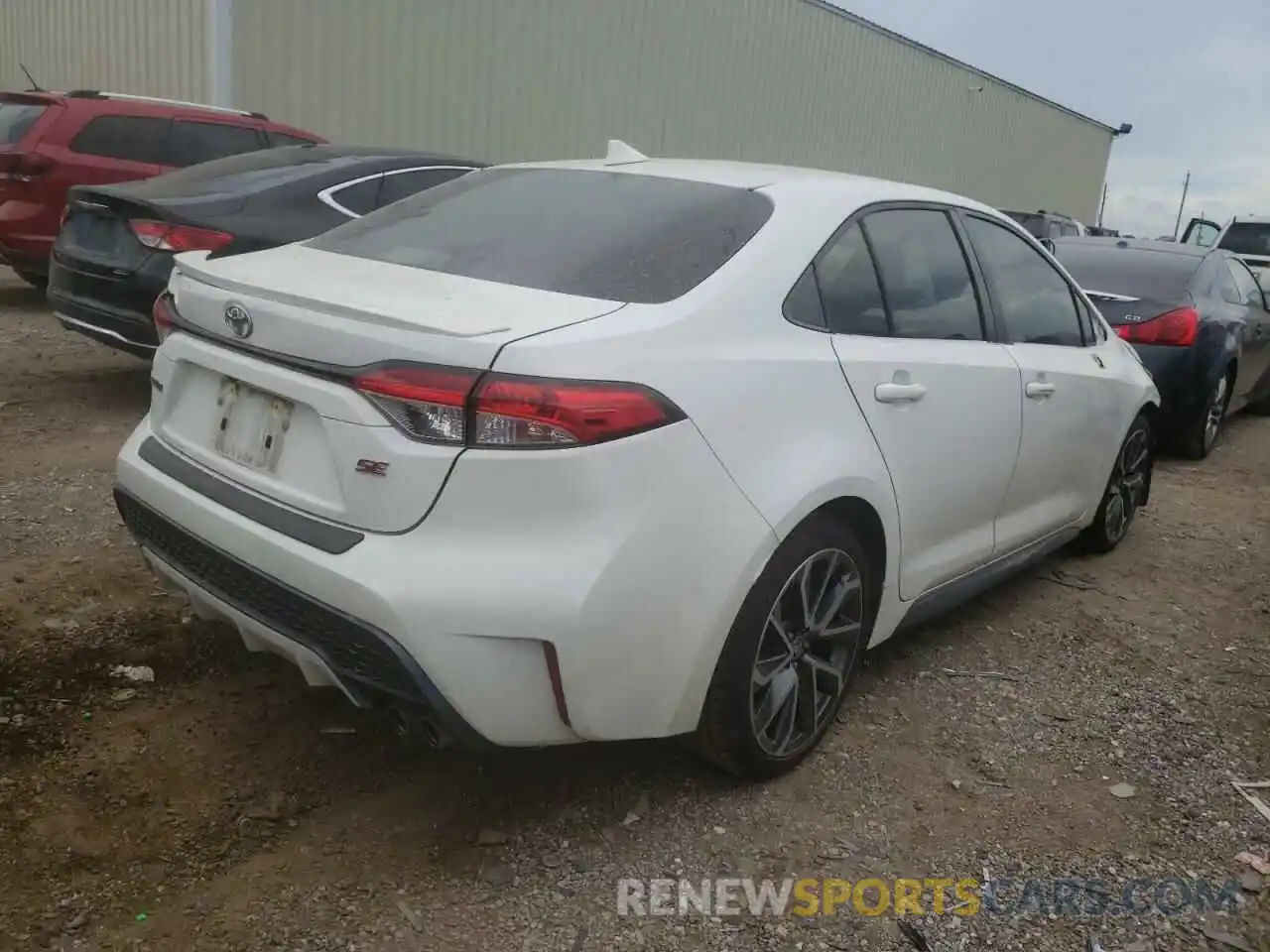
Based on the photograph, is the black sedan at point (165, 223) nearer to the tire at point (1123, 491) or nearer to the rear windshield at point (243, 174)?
the rear windshield at point (243, 174)

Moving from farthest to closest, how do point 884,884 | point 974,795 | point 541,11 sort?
1. point 541,11
2. point 974,795
3. point 884,884

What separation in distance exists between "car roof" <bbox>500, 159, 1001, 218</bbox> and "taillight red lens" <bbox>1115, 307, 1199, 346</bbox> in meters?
3.62

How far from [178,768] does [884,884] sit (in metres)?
1.73

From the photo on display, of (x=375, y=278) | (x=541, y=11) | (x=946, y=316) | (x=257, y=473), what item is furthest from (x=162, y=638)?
(x=541, y=11)

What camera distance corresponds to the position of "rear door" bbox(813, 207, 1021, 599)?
2.98 m

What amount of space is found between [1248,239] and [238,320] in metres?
15.8

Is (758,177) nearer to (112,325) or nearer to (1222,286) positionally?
(112,325)

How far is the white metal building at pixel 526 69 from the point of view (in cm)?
1188

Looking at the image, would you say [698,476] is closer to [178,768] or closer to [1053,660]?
[178,768]

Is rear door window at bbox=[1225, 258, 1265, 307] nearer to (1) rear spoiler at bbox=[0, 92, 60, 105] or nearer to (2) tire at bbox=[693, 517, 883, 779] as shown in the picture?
(2) tire at bbox=[693, 517, 883, 779]

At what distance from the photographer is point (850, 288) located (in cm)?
302

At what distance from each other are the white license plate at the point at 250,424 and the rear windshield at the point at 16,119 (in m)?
6.75

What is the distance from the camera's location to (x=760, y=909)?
2.45 m

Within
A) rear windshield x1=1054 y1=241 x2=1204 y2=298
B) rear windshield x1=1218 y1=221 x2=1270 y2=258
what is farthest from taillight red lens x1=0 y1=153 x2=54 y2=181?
rear windshield x1=1218 y1=221 x2=1270 y2=258
